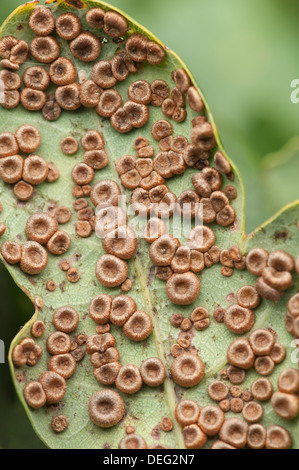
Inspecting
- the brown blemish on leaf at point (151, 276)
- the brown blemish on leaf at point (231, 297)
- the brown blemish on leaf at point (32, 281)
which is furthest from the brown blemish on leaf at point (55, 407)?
the brown blemish on leaf at point (231, 297)

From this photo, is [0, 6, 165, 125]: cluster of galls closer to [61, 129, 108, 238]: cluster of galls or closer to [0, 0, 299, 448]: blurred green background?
[61, 129, 108, 238]: cluster of galls

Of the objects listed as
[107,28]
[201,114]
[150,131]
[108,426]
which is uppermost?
[107,28]

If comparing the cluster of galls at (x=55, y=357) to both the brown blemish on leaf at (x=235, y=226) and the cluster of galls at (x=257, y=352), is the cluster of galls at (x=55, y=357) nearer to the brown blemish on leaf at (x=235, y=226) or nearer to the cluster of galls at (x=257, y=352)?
the cluster of galls at (x=257, y=352)
